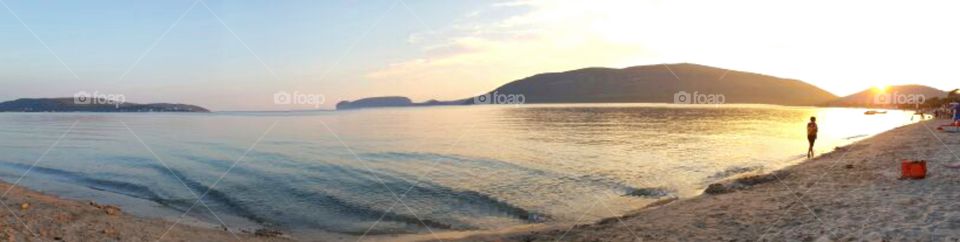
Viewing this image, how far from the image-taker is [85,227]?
49.1 feet

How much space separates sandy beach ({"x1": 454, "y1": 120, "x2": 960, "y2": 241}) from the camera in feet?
38.9

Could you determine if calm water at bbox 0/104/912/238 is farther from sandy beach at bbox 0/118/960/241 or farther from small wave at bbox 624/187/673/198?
sandy beach at bbox 0/118/960/241

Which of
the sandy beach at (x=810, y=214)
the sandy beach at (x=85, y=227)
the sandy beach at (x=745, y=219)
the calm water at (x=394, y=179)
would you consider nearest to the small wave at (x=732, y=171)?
the calm water at (x=394, y=179)

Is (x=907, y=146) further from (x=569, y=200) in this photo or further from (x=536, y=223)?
(x=536, y=223)

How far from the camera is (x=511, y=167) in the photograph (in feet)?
103

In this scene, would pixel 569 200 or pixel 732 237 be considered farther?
pixel 569 200

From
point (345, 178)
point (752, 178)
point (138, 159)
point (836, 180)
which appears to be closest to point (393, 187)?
point (345, 178)

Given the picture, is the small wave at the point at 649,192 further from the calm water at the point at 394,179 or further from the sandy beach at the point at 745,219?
the sandy beach at the point at 745,219

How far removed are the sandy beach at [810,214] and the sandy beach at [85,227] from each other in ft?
25.4

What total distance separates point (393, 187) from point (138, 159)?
23393 millimetres

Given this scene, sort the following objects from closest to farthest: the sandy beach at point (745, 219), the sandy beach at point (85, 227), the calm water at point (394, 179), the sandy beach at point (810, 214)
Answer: the sandy beach at point (810, 214) < the sandy beach at point (745, 219) < the sandy beach at point (85, 227) < the calm water at point (394, 179)

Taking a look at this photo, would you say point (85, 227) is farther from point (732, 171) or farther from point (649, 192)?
point (732, 171)

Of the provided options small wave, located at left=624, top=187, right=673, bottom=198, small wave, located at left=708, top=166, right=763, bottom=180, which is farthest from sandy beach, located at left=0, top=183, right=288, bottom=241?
small wave, located at left=708, top=166, right=763, bottom=180

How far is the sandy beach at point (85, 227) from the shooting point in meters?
13.9
